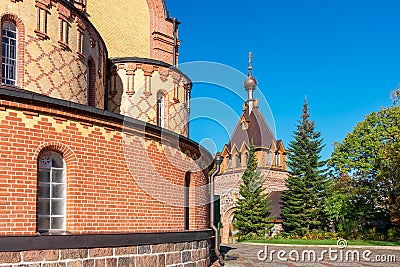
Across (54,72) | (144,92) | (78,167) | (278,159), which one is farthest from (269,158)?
(78,167)

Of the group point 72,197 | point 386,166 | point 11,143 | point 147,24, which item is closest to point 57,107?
point 11,143

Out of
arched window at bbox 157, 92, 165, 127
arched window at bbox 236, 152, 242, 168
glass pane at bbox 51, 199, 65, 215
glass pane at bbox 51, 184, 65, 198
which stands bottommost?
glass pane at bbox 51, 199, 65, 215

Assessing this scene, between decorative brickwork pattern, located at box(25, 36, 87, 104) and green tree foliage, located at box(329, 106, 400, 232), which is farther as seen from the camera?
green tree foliage, located at box(329, 106, 400, 232)

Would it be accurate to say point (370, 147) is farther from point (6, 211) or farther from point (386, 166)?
point (6, 211)

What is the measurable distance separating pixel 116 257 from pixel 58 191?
1.66 meters

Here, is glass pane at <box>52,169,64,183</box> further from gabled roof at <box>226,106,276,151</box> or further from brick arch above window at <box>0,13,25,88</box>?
gabled roof at <box>226,106,276,151</box>

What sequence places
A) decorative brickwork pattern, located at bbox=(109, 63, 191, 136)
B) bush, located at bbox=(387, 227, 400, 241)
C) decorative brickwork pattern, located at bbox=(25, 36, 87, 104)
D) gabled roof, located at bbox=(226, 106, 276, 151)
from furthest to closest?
1. gabled roof, located at bbox=(226, 106, 276, 151)
2. bush, located at bbox=(387, 227, 400, 241)
3. decorative brickwork pattern, located at bbox=(109, 63, 191, 136)
4. decorative brickwork pattern, located at bbox=(25, 36, 87, 104)

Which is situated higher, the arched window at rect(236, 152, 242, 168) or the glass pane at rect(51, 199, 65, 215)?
the arched window at rect(236, 152, 242, 168)

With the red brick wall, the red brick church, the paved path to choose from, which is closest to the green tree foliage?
the paved path

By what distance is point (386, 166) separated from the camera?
1288 inches

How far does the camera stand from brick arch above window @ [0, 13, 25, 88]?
12969 mm

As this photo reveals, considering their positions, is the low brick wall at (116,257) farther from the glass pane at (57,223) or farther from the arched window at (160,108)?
the arched window at (160,108)

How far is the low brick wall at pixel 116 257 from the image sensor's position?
768 centimetres

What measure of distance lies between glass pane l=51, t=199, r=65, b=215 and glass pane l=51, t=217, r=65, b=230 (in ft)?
0.35
